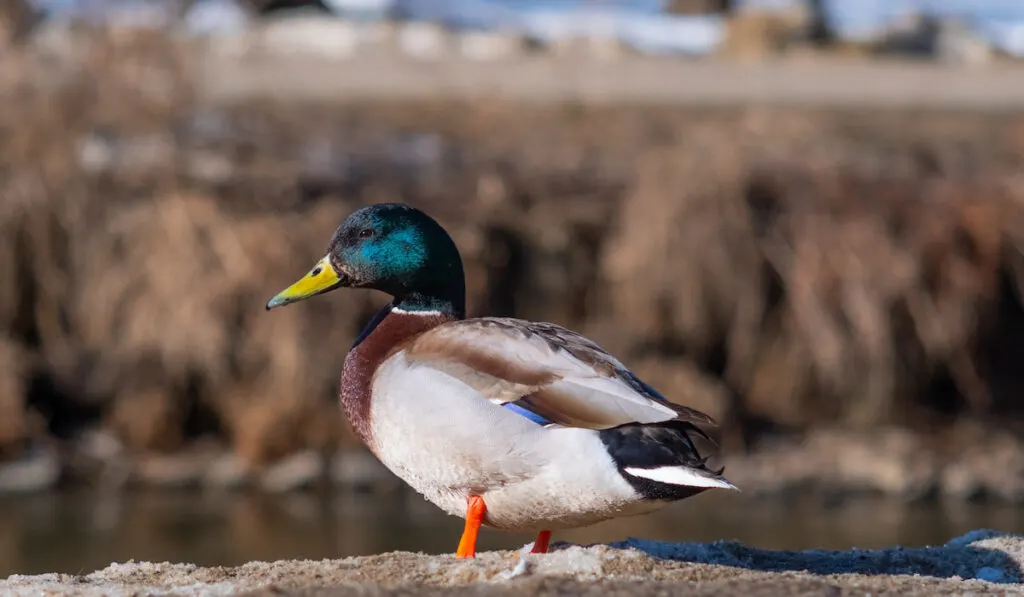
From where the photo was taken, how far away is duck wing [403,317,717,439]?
4.67 meters

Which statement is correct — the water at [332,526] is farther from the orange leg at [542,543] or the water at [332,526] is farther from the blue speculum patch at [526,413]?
the blue speculum patch at [526,413]

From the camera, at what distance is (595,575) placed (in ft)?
15.3

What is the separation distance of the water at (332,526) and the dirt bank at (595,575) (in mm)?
4818

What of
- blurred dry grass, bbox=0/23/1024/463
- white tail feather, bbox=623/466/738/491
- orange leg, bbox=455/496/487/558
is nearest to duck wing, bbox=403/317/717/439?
white tail feather, bbox=623/466/738/491

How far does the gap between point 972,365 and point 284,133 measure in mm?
7867

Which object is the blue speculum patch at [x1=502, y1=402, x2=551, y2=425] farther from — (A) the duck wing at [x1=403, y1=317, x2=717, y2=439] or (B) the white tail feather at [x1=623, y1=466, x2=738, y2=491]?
(B) the white tail feather at [x1=623, y1=466, x2=738, y2=491]

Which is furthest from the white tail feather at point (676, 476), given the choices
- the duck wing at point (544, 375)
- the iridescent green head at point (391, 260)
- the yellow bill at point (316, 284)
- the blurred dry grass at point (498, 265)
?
the blurred dry grass at point (498, 265)

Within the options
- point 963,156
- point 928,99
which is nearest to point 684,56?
point 928,99

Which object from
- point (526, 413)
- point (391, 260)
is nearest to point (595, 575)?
point (526, 413)

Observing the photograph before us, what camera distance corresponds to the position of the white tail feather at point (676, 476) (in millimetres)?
4473

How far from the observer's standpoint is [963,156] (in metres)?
17.4

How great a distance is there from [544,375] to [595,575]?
612 mm

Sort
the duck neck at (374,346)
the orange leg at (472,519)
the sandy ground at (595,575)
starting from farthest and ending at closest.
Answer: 1. the duck neck at (374,346)
2. the orange leg at (472,519)
3. the sandy ground at (595,575)

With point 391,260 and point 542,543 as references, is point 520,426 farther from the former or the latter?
point 391,260
